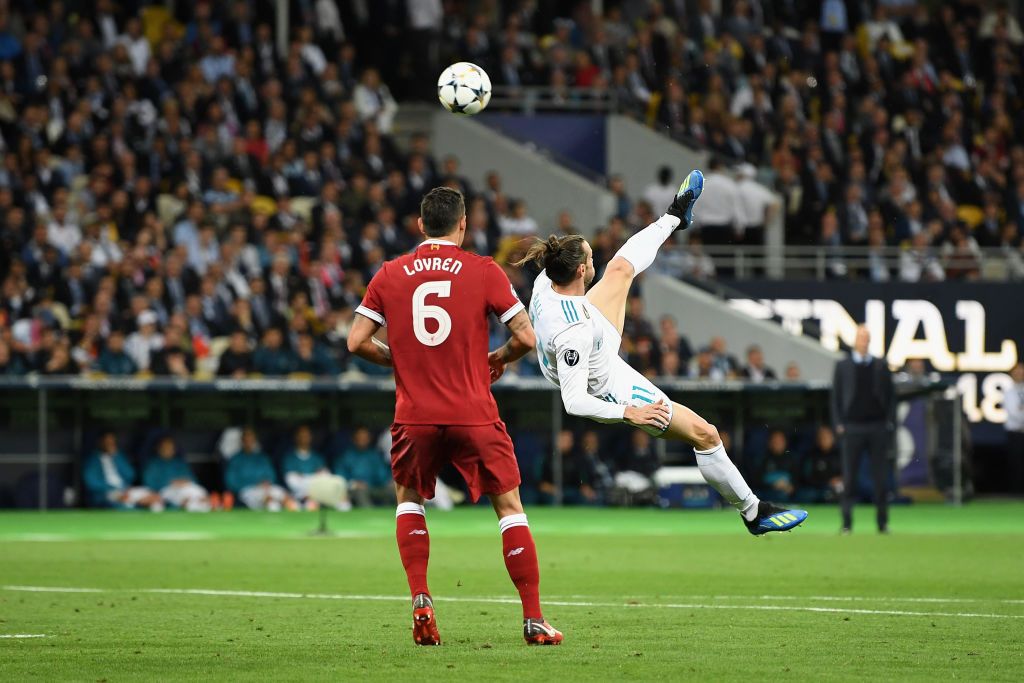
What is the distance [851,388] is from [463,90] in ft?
26.4

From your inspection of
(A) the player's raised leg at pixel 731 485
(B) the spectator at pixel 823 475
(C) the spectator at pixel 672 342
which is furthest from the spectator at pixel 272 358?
(A) the player's raised leg at pixel 731 485

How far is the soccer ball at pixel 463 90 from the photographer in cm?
1238

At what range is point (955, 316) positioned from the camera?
2759 cm

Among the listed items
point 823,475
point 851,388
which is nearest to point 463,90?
point 851,388

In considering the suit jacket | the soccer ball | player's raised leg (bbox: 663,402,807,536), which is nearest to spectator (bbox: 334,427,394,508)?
the suit jacket

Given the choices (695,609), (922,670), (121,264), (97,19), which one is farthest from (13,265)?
(922,670)

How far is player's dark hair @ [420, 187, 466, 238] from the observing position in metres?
8.84

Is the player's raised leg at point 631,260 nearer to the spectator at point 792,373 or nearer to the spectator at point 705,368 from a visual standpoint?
the spectator at point 705,368

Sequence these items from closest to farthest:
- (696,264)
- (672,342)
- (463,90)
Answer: (463,90) → (672,342) → (696,264)

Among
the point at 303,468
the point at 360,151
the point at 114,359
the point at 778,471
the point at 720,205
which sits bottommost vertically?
the point at 778,471

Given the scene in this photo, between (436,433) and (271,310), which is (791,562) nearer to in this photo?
(436,433)

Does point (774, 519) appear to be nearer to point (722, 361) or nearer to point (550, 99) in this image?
point (722, 361)

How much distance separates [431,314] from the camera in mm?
8758

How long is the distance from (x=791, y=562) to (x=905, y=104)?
1967 cm
